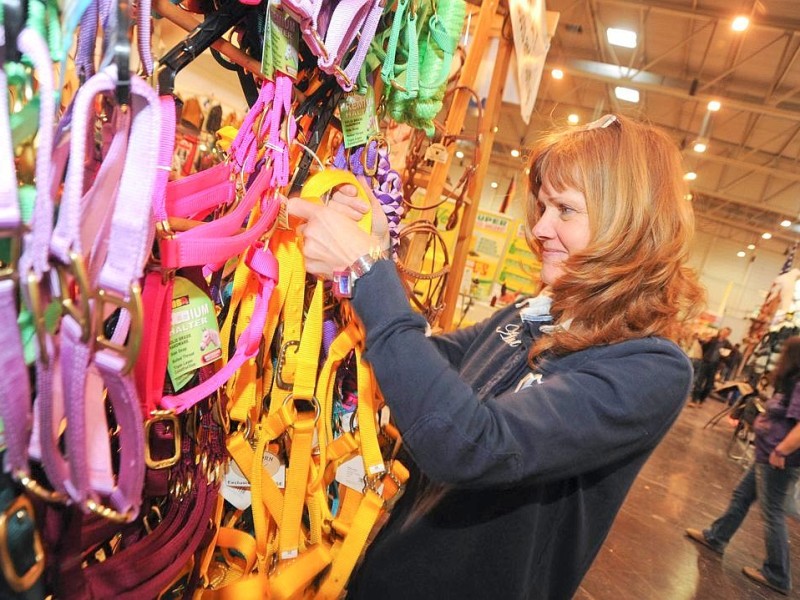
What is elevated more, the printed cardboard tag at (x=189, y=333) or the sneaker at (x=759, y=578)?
the printed cardboard tag at (x=189, y=333)

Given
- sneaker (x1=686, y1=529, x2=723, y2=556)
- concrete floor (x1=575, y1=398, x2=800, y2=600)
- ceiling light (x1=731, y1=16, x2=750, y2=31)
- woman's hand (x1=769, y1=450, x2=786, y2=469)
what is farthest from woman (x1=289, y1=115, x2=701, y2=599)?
ceiling light (x1=731, y1=16, x2=750, y2=31)

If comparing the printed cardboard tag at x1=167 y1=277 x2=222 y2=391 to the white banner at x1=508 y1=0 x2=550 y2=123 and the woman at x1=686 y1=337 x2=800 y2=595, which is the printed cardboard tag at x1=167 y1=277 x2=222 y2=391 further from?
the woman at x1=686 y1=337 x2=800 y2=595

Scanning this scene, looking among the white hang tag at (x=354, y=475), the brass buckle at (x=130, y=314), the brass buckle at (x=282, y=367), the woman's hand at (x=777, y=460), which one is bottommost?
the woman's hand at (x=777, y=460)

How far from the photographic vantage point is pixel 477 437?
67 centimetres

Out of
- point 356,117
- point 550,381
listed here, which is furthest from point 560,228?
point 356,117

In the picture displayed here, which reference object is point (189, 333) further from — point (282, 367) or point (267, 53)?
point (267, 53)

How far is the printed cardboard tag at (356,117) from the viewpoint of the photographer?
87cm

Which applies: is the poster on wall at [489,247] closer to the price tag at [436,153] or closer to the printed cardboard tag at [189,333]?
the price tag at [436,153]

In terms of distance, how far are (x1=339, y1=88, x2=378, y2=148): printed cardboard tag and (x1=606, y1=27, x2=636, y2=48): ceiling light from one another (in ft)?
33.4

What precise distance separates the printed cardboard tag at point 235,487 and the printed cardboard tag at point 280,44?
0.66m

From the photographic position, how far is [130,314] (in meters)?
0.43

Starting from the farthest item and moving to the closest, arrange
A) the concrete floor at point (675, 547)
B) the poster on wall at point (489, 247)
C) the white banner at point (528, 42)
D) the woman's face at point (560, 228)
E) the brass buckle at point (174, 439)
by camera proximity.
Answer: the poster on wall at point (489, 247), the concrete floor at point (675, 547), the white banner at point (528, 42), the woman's face at point (560, 228), the brass buckle at point (174, 439)

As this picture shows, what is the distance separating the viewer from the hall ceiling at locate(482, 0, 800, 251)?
7770 mm

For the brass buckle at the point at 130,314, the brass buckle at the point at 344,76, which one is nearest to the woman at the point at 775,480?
the brass buckle at the point at 344,76
